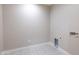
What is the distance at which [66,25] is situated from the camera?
342 centimetres

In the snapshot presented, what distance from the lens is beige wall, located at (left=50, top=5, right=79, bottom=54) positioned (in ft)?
9.94

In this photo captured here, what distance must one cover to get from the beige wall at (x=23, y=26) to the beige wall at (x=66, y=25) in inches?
9.7

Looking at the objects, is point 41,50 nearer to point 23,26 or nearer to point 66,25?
point 23,26

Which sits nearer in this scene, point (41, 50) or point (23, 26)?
point (41, 50)

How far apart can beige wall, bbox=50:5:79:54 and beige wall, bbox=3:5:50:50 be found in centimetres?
25

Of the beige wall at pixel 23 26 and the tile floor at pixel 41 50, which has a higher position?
the beige wall at pixel 23 26

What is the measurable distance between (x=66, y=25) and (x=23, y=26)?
1.30 m

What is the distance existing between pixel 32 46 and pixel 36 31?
51cm

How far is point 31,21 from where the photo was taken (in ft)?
10.8

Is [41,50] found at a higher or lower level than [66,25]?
lower

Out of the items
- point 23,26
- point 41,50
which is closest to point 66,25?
point 41,50

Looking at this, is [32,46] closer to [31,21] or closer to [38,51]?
[38,51]

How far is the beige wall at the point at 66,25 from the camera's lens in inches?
119

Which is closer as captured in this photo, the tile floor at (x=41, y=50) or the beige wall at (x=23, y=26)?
the tile floor at (x=41, y=50)
